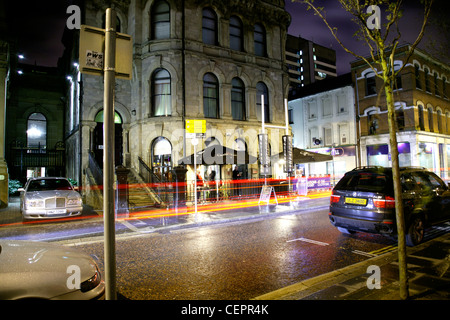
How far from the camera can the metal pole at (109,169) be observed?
9.33 feet

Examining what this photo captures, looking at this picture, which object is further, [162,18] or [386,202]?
[162,18]

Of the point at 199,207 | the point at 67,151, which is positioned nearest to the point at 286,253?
the point at 199,207

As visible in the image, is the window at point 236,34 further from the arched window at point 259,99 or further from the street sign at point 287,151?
the street sign at point 287,151

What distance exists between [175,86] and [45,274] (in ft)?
50.7

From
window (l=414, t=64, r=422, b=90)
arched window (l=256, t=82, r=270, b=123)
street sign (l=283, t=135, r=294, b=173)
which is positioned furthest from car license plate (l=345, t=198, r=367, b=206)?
window (l=414, t=64, r=422, b=90)

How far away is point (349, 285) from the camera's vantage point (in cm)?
416

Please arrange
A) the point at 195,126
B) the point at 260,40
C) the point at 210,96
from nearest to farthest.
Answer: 1. the point at 195,126
2. the point at 210,96
3. the point at 260,40

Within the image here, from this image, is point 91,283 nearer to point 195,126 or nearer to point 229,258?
point 229,258

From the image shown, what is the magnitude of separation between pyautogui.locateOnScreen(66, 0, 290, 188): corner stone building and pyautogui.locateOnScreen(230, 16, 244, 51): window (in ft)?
0.24

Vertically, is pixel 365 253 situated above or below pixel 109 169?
below

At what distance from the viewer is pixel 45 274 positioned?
2.70 metres

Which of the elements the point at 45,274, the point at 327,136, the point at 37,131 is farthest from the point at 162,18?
the point at 327,136

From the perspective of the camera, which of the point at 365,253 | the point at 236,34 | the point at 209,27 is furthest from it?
the point at 236,34

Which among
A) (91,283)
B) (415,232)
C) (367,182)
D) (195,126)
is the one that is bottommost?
(415,232)
